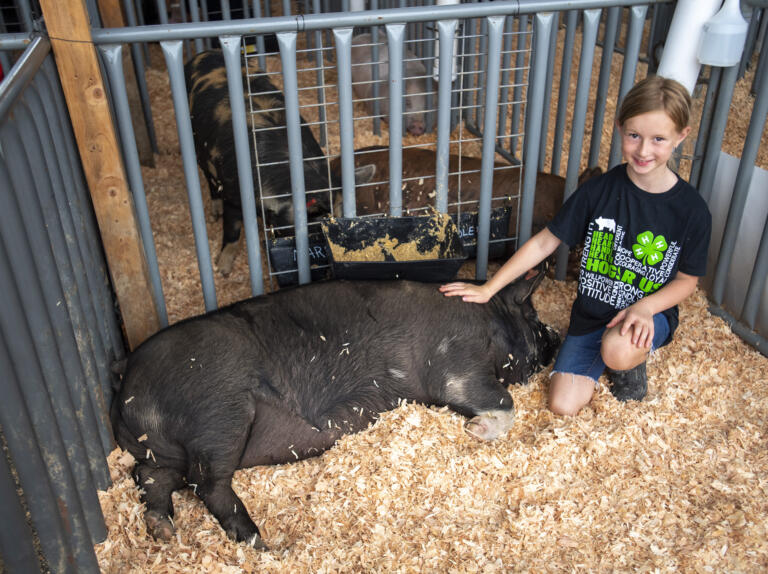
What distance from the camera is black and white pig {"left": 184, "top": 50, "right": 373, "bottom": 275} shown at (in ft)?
12.6

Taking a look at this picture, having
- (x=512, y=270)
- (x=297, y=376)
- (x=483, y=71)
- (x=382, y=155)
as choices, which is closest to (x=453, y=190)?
(x=382, y=155)

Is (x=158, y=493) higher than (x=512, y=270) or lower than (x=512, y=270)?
lower

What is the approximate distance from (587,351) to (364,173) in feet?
5.02

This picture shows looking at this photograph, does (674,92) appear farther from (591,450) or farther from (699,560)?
(699,560)

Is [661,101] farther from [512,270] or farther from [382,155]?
[382,155]

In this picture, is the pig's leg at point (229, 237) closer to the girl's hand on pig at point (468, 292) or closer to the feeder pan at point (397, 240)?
the feeder pan at point (397, 240)

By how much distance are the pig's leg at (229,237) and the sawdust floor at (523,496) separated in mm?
1779

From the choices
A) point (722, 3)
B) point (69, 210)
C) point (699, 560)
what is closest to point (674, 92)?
point (722, 3)

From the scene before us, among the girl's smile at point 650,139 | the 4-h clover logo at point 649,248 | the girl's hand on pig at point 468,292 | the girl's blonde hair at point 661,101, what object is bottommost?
the girl's hand on pig at point 468,292

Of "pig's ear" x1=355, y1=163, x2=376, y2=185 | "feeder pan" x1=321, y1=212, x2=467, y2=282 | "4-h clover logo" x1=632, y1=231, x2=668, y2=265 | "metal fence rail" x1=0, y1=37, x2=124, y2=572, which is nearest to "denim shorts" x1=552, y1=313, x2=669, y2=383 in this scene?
"4-h clover logo" x1=632, y1=231, x2=668, y2=265

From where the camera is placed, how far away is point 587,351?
3.08 m

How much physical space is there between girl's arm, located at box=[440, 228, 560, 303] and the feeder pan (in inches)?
6.2

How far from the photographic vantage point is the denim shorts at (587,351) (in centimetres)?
300

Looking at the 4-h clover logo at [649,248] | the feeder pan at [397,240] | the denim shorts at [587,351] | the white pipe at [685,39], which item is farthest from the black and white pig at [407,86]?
the 4-h clover logo at [649,248]
